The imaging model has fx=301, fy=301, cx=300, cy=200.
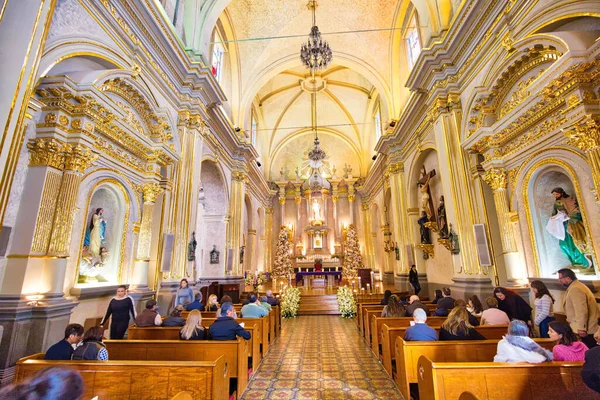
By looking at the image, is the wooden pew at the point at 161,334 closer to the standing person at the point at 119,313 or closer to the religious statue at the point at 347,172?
the standing person at the point at 119,313

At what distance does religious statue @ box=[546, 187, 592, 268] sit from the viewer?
191 inches

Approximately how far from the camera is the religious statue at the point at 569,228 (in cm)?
486

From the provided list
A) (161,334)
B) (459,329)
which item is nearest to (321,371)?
(459,329)

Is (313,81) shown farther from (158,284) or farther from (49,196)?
(49,196)

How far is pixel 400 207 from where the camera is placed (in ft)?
39.5

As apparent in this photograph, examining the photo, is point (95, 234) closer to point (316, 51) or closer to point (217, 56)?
point (316, 51)

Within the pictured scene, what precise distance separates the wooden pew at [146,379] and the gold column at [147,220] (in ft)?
14.0

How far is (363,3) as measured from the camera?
11.8 m

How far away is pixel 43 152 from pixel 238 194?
860cm

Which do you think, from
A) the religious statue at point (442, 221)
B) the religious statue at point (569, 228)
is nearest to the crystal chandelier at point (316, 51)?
the religious statue at point (442, 221)

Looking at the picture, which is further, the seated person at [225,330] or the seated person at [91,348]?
the seated person at [225,330]

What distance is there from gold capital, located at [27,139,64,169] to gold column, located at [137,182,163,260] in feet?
8.08

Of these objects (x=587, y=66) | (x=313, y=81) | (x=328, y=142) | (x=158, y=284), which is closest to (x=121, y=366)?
(x=158, y=284)

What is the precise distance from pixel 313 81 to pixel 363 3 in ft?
18.6
